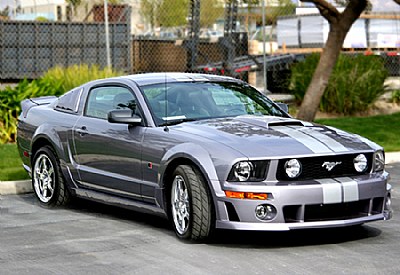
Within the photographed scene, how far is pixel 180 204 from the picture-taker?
8141mm

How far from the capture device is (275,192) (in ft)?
24.7

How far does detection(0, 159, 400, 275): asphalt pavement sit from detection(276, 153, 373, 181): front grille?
574 mm

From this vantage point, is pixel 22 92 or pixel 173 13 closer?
pixel 22 92

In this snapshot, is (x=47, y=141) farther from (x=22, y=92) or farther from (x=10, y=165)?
(x=22, y=92)

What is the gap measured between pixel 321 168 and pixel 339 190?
236 millimetres

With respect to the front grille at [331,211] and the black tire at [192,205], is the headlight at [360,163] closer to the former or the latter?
the front grille at [331,211]

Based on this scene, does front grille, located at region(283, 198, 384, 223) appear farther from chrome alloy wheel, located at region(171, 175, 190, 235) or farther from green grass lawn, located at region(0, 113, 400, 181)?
green grass lawn, located at region(0, 113, 400, 181)

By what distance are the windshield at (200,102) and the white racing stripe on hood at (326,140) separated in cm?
98

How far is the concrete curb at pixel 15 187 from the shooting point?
37.9 ft

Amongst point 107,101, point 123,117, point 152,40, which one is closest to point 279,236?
point 123,117

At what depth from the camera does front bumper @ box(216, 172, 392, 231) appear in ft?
24.7

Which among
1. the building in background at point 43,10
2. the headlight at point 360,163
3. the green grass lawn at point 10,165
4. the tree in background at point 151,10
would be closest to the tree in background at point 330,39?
the green grass lawn at point 10,165

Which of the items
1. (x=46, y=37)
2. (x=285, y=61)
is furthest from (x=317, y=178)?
(x=285, y=61)

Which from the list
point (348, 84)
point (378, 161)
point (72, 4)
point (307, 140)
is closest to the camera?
point (307, 140)
